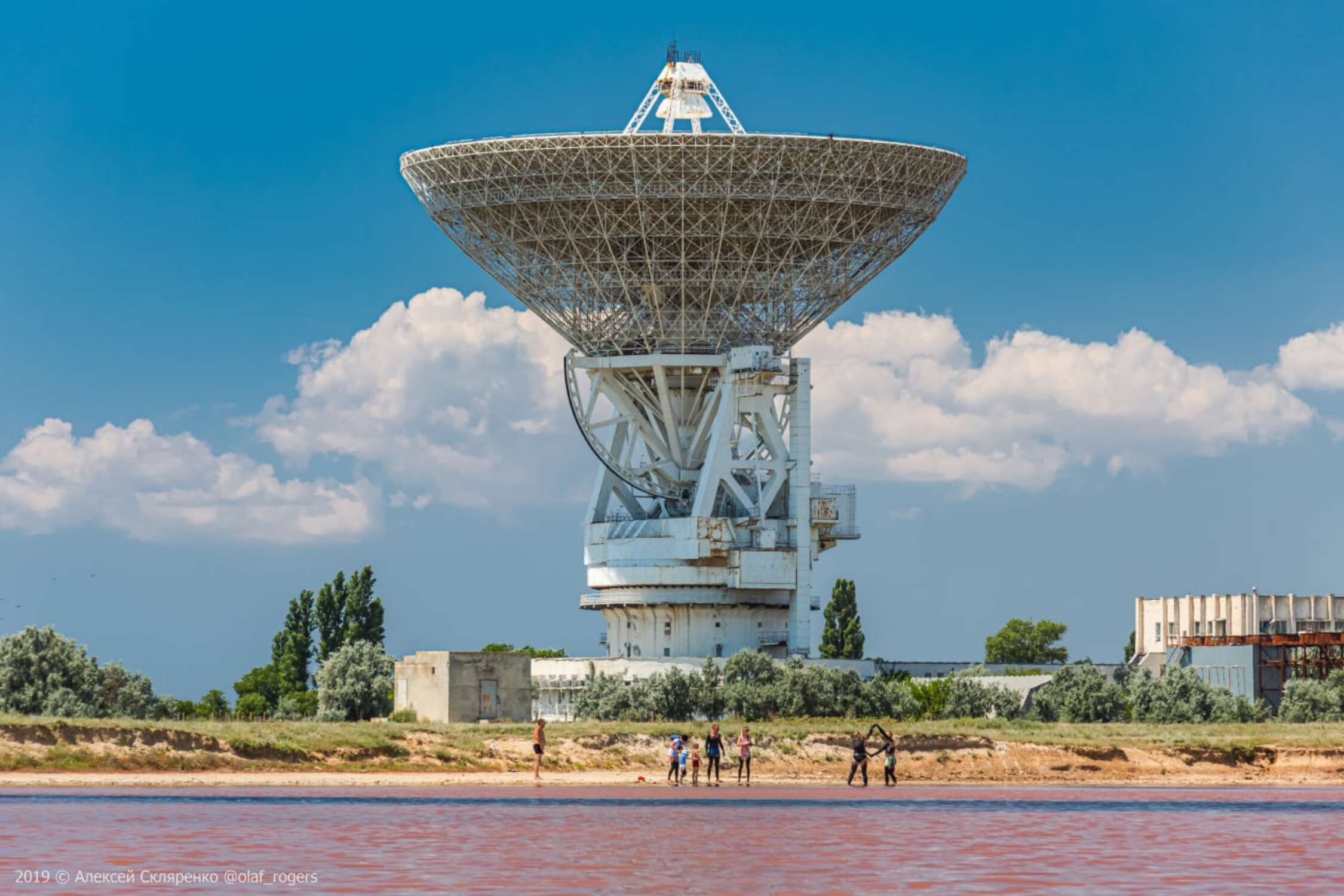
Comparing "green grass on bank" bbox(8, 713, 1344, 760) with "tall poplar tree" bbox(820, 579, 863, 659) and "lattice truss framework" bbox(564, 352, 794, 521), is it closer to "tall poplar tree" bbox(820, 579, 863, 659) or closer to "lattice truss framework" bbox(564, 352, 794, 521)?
"lattice truss framework" bbox(564, 352, 794, 521)

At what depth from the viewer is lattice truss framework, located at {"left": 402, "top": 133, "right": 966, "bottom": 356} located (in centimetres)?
8200

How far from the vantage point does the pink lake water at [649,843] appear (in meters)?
24.5

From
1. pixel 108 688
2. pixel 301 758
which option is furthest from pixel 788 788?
pixel 108 688

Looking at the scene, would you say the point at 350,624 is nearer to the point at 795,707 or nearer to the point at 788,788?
the point at 795,707

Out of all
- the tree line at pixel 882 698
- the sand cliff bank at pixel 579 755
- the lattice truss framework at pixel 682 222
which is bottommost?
the sand cliff bank at pixel 579 755

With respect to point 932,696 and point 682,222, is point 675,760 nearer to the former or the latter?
point 682,222

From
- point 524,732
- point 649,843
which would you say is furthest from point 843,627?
point 649,843

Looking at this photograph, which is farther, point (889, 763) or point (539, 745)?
point (539, 745)

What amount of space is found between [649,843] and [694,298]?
58.9 m

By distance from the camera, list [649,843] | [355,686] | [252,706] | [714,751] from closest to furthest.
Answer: [649,843] → [714,751] → [355,686] → [252,706]

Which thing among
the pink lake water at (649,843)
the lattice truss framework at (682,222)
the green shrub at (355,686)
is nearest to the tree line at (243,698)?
the green shrub at (355,686)

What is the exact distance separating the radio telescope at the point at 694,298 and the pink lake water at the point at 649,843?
136 feet

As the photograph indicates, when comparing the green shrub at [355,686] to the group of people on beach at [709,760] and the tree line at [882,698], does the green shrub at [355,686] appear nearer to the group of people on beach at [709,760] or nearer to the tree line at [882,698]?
the tree line at [882,698]

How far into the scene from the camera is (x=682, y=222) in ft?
276
